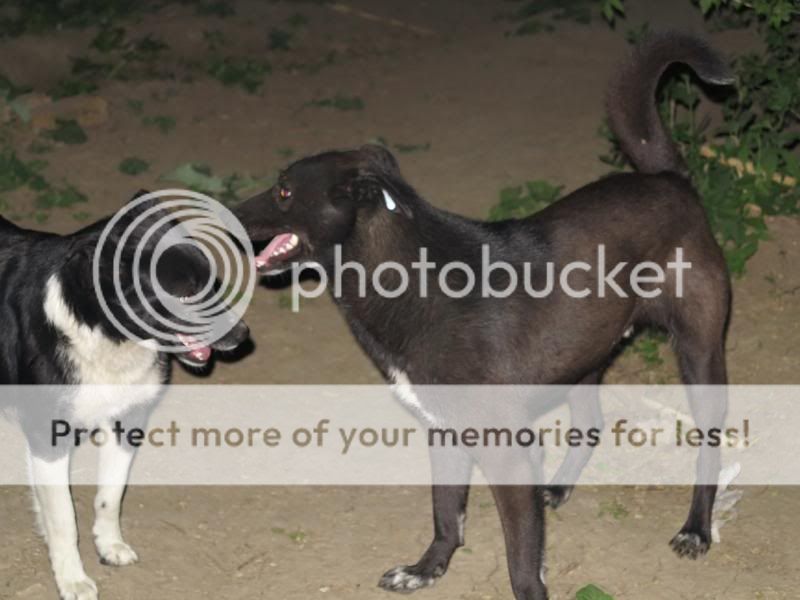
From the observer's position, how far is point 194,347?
16.4 ft

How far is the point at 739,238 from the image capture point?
7.62 metres

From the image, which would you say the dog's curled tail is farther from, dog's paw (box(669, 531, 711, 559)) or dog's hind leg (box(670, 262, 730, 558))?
dog's paw (box(669, 531, 711, 559))

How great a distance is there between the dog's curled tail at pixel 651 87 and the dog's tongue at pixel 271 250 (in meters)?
1.80

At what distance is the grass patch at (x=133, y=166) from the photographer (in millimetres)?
9297

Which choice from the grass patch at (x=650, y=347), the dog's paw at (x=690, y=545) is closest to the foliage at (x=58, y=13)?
the grass patch at (x=650, y=347)

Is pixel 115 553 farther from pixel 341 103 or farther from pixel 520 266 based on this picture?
pixel 341 103

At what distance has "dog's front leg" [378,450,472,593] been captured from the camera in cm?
528

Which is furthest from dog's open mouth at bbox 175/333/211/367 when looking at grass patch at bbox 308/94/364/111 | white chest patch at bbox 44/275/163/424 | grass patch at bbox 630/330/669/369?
grass patch at bbox 308/94/364/111

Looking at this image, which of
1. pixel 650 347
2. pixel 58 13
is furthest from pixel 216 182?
pixel 58 13

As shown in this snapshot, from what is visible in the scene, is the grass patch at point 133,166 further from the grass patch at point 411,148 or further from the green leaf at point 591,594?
the green leaf at point 591,594

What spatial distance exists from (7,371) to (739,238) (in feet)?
15.7

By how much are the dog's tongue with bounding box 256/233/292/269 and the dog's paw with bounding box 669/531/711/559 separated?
7.64ft

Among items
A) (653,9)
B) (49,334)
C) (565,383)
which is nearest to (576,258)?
(565,383)

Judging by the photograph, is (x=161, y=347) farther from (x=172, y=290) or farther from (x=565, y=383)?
(x=565, y=383)
